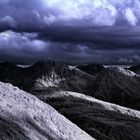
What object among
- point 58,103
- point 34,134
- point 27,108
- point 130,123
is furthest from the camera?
point 58,103

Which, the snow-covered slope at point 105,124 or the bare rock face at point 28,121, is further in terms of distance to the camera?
the snow-covered slope at point 105,124

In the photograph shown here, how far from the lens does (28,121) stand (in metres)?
47.1

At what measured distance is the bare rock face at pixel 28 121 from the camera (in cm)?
4320

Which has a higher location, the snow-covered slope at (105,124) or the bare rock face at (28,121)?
the bare rock face at (28,121)

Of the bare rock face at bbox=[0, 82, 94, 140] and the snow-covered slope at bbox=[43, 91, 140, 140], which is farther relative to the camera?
the snow-covered slope at bbox=[43, 91, 140, 140]

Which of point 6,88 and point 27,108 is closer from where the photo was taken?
point 27,108

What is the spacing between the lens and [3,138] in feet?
132

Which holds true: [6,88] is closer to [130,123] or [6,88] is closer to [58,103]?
[130,123]

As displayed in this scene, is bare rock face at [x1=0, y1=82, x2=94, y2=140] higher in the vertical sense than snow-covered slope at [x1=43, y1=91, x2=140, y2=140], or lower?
higher

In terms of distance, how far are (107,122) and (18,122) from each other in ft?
95.8

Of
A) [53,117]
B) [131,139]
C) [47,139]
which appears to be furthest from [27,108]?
[131,139]

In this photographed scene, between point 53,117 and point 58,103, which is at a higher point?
point 53,117

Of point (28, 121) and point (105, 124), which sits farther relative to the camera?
point (105, 124)

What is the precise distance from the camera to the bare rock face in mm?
43200
